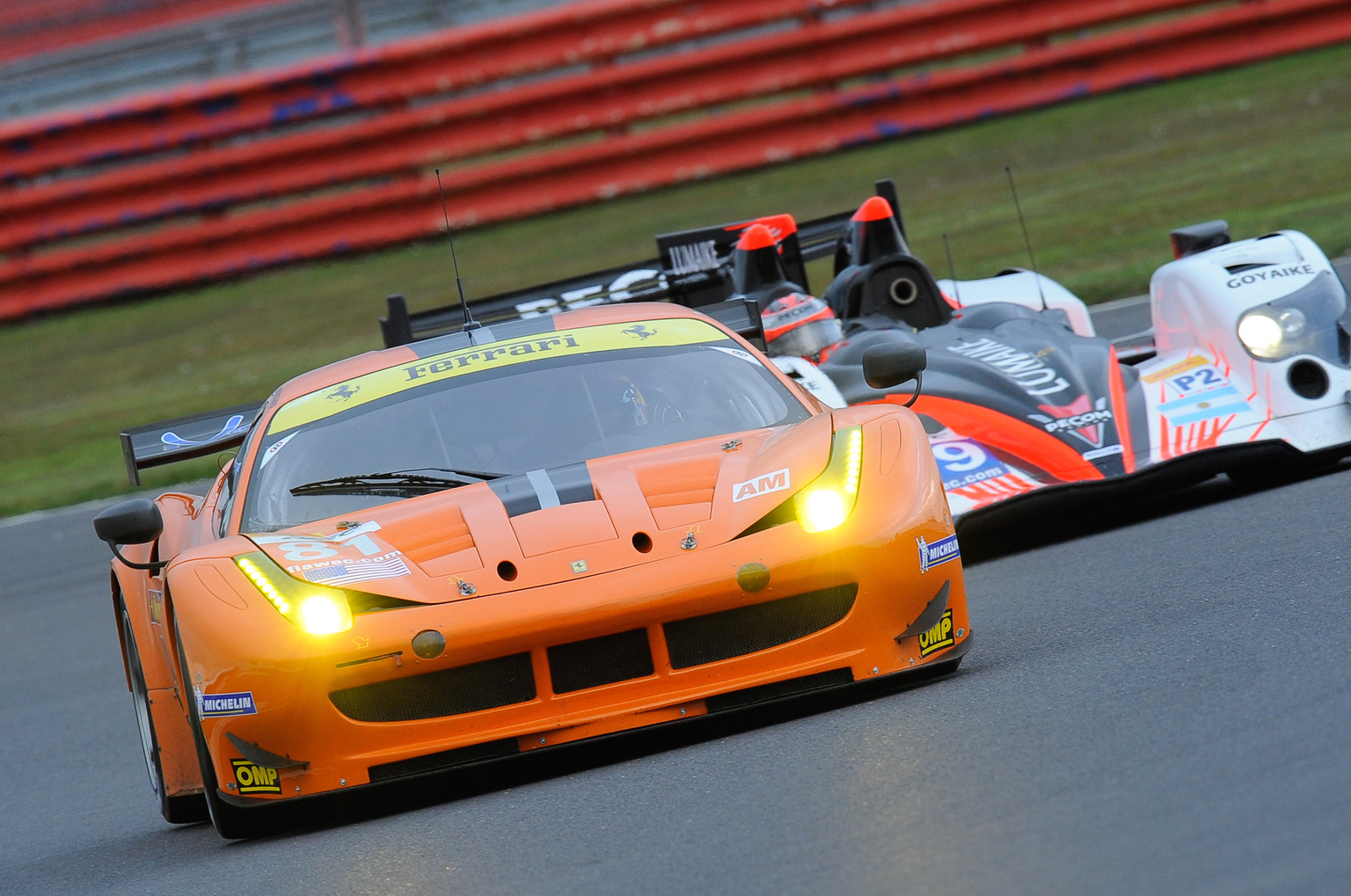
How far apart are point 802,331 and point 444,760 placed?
405 cm

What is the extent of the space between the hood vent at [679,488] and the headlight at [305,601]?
0.75 metres

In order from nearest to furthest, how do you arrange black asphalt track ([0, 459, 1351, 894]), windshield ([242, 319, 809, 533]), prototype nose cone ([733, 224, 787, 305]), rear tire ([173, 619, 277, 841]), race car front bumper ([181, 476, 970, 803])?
black asphalt track ([0, 459, 1351, 894])
race car front bumper ([181, 476, 970, 803])
rear tire ([173, 619, 277, 841])
windshield ([242, 319, 809, 533])
prototype nose cone ([733, 224, 787, 305])

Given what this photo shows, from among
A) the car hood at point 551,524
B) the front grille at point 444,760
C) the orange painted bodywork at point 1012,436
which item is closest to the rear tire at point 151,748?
the car hood at point 551,524

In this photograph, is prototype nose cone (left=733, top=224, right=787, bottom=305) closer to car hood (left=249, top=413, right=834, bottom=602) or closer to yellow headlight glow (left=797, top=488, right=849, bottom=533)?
car hood (left=249, top=413, right=834, bottom=602)

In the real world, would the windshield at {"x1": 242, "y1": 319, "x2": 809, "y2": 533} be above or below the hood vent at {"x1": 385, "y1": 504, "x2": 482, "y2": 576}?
above

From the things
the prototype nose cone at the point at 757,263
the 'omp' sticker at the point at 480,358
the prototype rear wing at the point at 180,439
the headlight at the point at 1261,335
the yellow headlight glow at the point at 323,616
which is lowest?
the headlight at the point at 1261,335

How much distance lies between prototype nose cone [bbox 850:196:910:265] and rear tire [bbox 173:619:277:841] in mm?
4678

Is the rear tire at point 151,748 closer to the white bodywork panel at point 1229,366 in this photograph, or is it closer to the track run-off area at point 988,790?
the track run-off area at point 988,790

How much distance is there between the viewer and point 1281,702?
3756 millimetres

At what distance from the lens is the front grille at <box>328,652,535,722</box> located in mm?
4215

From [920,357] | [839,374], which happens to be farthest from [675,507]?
[839,374]

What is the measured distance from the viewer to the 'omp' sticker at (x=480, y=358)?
555cm

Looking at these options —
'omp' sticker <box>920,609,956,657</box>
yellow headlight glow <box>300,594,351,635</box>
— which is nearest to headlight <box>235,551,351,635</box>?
yellow headlight glow <box>300,594,351,635</box>

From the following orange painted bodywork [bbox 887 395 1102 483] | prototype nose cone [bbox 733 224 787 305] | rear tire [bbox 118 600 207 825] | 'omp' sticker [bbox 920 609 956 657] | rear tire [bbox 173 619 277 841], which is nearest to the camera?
rear tire [bbox 173 619 277 841]
